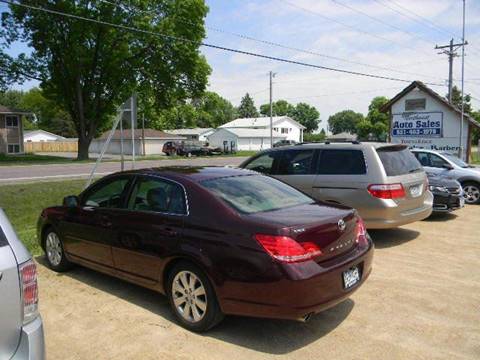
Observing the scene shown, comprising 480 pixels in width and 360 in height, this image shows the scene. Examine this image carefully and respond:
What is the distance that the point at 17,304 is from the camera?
9.20 feet

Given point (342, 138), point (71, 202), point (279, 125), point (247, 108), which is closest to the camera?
point (71, 202)

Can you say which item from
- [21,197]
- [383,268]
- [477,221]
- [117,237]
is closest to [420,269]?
[383,268]

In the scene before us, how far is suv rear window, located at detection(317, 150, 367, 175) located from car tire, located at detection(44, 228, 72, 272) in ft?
14.1

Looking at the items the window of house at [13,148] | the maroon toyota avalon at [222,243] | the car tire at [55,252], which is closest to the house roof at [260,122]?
the window of house at [13,148]

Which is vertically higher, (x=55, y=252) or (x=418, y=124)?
(x=418, y=124)

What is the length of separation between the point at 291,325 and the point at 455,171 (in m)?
10.0

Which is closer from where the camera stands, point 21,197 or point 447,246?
point 447,246

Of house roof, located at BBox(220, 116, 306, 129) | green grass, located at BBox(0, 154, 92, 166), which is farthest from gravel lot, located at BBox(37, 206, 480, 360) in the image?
house roof, located at BBox(220, 116, 306, 129)

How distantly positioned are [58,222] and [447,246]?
19.7 ft

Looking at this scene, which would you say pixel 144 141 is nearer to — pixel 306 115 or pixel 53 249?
pixel 53 249

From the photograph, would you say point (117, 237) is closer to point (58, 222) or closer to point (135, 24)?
point (58, 222)

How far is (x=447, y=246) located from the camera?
775cm

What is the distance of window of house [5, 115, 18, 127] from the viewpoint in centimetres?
5266

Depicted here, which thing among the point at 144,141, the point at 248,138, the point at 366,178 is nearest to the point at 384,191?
the point at 366,178
